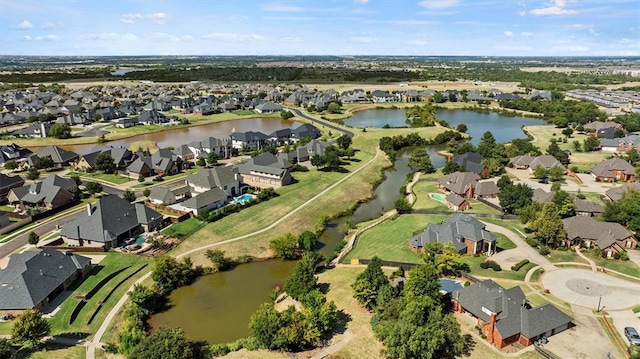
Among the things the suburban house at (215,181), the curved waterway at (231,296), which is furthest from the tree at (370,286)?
the suburban house at (215,181)

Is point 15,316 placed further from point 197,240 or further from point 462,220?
point 462,220

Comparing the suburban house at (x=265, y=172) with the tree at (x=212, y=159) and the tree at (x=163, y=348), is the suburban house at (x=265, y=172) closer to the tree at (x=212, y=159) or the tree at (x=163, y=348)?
the tree at (x=212, y=159)

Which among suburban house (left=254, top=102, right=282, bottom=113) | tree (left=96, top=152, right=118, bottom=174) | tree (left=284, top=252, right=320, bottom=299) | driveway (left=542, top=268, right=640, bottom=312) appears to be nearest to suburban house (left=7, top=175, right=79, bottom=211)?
tree (left=96, top=152, right=118, bottom=174)

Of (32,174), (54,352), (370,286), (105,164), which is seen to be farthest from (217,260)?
(32,174)

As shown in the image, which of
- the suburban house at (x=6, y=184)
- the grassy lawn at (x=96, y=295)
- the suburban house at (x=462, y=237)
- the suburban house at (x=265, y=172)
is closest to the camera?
the grassy lawn at (x=96, y=295)

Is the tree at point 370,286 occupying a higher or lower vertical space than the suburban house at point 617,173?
lower

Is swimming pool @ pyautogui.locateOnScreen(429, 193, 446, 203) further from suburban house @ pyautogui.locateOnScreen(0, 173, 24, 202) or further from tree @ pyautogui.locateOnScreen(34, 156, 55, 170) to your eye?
tree @ pyautogui.locateOnScreen(34, 156, 55, 170)

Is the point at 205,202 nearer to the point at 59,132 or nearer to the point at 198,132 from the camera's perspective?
the point at 198,132
